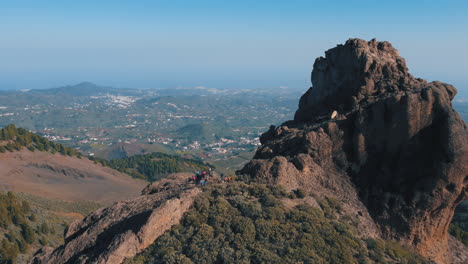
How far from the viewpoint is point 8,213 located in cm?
4153

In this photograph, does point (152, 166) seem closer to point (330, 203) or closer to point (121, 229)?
point (121, 229)

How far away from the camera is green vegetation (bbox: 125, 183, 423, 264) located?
15.8 meters

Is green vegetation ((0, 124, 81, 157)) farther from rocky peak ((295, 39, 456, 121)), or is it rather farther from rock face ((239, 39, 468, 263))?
rock face ((239, 39, 468, 263))

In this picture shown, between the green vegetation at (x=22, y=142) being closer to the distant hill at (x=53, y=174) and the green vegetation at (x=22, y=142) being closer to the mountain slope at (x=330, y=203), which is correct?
the distant hill at (x=53, y=174)

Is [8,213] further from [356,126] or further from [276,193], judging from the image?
[356,126]

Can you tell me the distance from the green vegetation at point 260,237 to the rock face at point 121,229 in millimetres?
426

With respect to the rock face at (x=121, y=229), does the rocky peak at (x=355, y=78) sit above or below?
above

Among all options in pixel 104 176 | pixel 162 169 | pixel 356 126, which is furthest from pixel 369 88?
pixel 162 169

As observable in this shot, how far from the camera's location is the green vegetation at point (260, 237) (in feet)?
51.8

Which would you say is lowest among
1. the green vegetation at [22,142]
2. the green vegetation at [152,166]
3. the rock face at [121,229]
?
the green vegetation at [152,166]

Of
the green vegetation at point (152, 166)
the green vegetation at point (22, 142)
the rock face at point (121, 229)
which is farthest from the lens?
the green vegetation at point (152, 166)

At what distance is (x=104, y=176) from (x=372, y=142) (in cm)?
6836

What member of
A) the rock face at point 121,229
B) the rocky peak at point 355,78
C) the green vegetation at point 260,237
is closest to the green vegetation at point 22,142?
the rock face at point 121,229

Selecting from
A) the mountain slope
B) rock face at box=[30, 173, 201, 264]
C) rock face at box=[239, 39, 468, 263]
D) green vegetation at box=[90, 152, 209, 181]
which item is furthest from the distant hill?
rock face at box=[239, 39, 468, 263]
